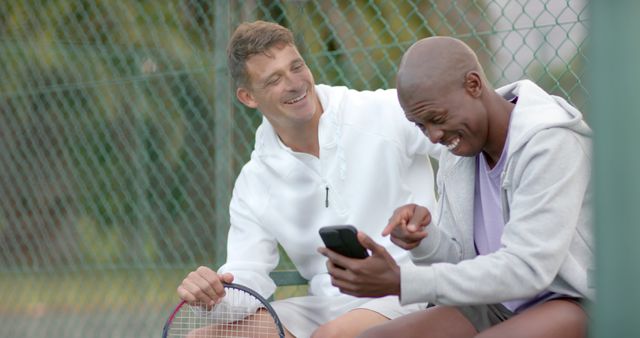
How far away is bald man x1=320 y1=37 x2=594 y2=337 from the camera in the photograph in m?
2.18

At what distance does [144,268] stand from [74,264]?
0.69 m

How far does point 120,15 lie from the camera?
5348mm

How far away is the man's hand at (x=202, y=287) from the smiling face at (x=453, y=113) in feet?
2.38

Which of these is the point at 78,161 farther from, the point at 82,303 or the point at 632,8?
the point at 632,8

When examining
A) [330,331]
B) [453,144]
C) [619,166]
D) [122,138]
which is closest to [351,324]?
[330,331]

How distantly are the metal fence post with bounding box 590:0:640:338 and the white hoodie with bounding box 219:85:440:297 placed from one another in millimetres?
1958

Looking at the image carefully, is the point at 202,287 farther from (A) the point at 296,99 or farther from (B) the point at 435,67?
(B) the point at 435,67

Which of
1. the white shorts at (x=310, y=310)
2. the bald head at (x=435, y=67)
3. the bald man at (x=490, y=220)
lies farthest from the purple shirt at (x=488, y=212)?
the white shorts at (x=310, y=310)

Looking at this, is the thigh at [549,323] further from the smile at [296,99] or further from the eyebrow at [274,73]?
the eyebrow at [274,73]

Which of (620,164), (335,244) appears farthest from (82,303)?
(620,164)

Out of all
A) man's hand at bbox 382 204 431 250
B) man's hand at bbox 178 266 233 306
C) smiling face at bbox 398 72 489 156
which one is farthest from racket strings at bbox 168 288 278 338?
smiling face at bbox 398 72 489 156

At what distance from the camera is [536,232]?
217 cm

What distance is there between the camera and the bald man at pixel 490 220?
2.18 meters

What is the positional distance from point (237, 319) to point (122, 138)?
238cm
